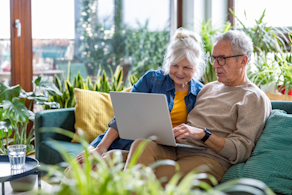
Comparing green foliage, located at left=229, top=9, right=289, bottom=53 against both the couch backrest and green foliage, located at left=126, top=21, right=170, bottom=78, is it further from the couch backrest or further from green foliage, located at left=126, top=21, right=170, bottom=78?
green foliage, located at left=126, top=21, right=170, bottom=78

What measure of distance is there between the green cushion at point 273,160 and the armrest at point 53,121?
144cm

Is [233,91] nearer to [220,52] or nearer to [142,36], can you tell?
[220,52]

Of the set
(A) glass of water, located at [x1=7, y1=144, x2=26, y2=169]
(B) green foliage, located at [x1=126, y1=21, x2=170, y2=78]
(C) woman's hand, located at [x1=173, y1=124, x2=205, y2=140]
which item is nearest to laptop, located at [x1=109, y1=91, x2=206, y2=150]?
(C) woman's hand, located at [x1=173, y1=124, x2=205, y2=140]

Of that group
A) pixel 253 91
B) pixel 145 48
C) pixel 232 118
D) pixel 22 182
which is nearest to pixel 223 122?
pixel 232 118

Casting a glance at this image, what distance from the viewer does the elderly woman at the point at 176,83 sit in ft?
6.38

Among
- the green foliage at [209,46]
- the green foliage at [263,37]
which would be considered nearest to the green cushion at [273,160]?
the green foliage at [263,37]

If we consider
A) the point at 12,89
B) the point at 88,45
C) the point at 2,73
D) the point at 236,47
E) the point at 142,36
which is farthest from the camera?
the point at 142,36

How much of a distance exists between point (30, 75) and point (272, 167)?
2.78 metres

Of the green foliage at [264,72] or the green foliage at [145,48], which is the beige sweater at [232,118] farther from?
the green foliage at [145,48]

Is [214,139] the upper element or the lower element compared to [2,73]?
lower

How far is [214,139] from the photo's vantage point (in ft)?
5.41

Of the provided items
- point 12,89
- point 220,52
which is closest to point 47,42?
point 12,89

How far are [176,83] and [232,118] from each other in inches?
17.9

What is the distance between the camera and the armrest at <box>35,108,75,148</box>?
8.03ft
